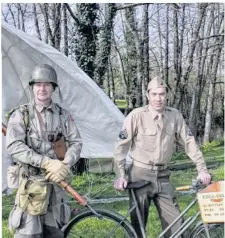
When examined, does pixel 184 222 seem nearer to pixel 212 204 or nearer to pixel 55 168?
pixel 212 204

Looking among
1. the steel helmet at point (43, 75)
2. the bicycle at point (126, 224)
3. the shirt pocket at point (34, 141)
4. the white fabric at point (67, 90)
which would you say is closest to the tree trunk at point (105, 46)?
the white fabric at point (67, 90)

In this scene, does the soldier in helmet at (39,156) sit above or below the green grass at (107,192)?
above

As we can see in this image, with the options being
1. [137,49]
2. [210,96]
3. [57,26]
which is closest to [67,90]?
[57,26]

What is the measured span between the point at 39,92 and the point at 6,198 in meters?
2.42

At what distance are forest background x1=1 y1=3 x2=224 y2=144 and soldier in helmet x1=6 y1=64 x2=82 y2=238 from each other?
260 cm

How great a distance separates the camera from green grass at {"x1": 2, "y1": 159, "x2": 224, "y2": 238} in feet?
14.2

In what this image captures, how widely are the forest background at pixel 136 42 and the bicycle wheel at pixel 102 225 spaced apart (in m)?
3.01

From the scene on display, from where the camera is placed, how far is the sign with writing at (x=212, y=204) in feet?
10.3

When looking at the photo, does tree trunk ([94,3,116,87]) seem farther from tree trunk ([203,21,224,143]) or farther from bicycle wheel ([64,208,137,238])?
bicycle wheel ([64,208,137,238])

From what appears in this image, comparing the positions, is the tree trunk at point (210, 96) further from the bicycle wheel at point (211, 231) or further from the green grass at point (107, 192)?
the bicycle wheel at point (211, 231)

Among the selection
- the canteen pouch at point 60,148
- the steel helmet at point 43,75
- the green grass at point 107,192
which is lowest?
the green grass at point 107,192

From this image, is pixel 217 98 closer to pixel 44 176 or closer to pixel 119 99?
pixel 119 99

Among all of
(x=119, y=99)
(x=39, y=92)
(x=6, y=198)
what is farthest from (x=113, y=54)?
(x=39, y=92)

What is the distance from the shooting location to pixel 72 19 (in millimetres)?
6445
